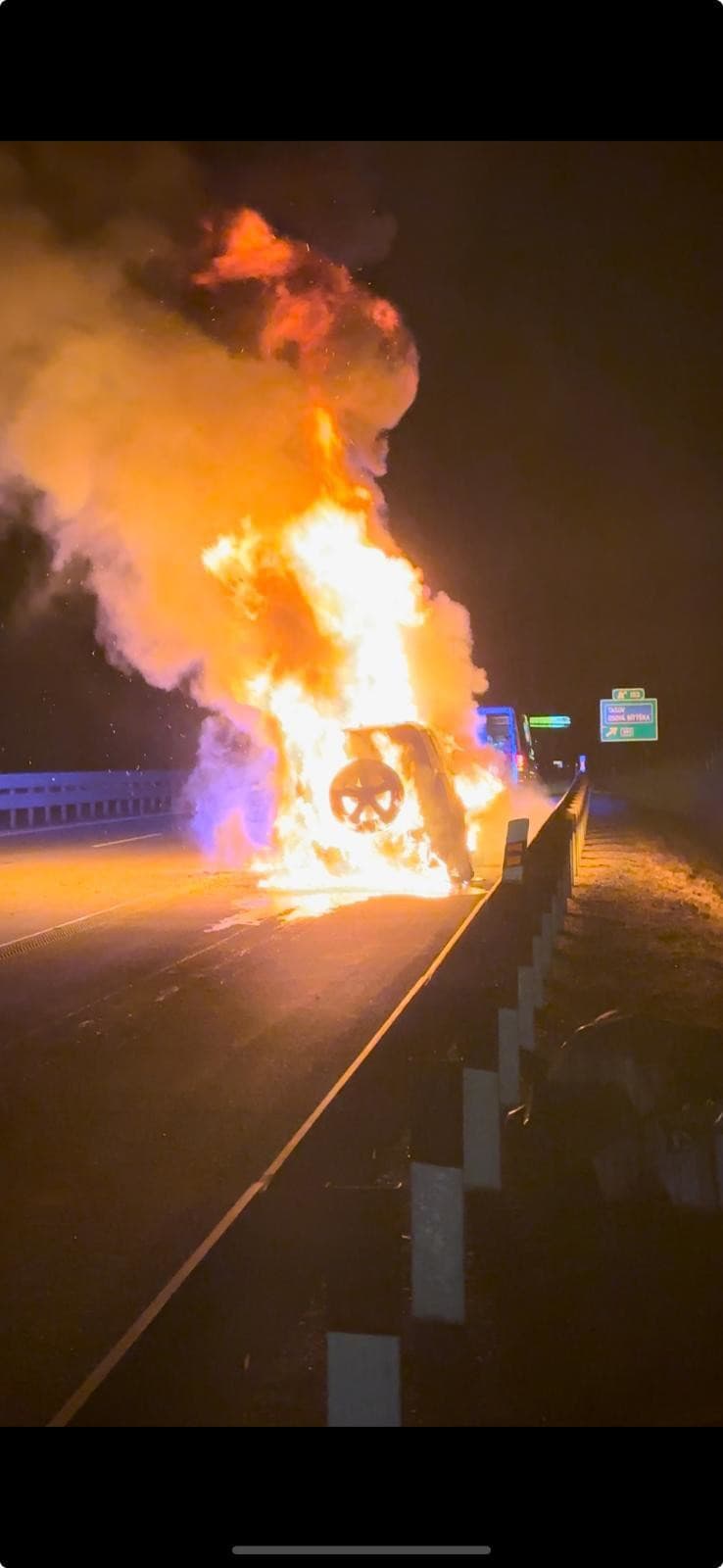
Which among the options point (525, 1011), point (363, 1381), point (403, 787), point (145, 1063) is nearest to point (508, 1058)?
point (525, 1011)

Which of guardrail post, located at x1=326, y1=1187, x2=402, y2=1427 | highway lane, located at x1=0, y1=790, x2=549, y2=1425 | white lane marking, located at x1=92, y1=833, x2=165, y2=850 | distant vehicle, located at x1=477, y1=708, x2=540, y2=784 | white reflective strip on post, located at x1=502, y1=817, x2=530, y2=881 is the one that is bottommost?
highway lane, located at x1=0, y1=790, x2=549, y2=1425

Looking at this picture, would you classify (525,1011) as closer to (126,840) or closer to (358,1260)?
(358,1260)

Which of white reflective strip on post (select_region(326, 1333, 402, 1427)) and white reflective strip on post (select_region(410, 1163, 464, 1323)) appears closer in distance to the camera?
white reflective strip on post (select_region(326, 1333, 402, 1427))

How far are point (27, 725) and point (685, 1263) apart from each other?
5235cm

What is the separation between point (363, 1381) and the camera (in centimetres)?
397

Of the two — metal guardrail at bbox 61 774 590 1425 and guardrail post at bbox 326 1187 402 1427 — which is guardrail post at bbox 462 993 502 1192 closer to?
metal guardrail at bbox 61 774 590 1425

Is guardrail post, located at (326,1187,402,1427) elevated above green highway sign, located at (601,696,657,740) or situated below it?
below

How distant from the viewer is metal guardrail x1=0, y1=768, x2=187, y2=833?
3434 cm

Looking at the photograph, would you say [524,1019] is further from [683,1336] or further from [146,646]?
[146,646]

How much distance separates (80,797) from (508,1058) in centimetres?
3059

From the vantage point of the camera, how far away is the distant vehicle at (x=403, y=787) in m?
18.5

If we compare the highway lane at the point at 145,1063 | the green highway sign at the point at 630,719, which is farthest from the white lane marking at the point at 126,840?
the green highway sign at the point at 630,719

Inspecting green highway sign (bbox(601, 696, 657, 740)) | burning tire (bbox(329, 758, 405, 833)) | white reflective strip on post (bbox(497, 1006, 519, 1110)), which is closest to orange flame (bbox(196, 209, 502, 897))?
burning tire (bbox(329, 758, 405, 833))

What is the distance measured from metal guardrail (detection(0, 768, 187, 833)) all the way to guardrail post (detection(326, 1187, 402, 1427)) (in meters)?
29.0
